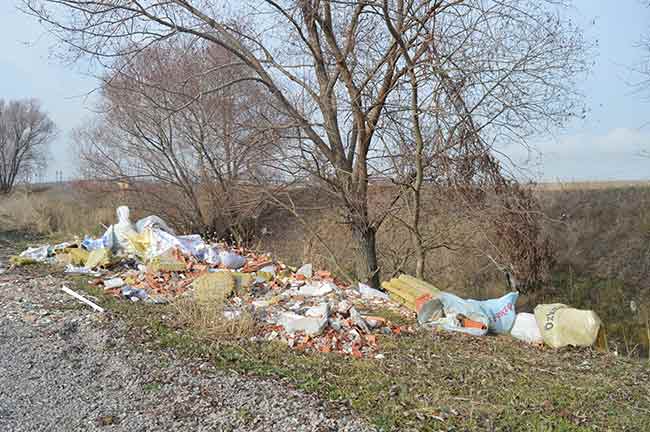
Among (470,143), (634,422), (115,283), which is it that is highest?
(470,143)

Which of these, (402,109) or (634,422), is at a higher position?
(402,109)

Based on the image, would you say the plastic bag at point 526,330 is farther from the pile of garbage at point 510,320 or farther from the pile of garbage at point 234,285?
the pile of garbage at point 234,285

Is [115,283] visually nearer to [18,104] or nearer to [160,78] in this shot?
[160,78]

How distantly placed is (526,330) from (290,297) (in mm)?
2429

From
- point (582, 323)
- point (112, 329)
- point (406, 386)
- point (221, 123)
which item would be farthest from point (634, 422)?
point (221, 123)

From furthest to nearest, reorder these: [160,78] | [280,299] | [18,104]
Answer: [18,104] → [160,78] → [280,299]

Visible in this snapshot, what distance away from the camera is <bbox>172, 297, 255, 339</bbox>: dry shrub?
15.9ft

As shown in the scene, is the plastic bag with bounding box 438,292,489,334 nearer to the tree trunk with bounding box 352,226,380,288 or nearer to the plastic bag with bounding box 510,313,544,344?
the plastic bag with bounding box 510,313,544,344

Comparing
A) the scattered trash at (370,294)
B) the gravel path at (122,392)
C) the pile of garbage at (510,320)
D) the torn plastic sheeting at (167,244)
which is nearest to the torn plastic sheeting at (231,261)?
the torn plastic sheeting at (167,244)

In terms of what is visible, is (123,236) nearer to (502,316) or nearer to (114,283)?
(114,283)

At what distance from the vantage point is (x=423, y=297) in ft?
19.6

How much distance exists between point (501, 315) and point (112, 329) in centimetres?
367

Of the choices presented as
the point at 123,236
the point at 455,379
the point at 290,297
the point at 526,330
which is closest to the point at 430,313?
the point at 526,330

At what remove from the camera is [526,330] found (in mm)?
5594
